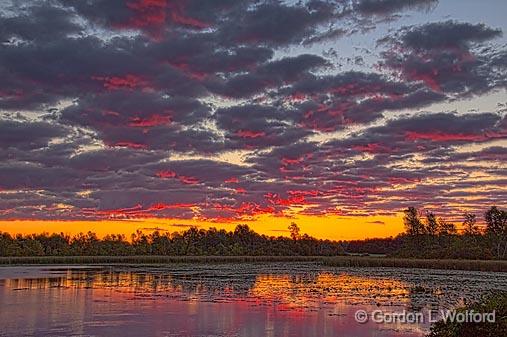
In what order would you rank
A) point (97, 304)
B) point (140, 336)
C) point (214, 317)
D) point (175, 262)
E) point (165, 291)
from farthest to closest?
point (175, 262), point (165, 291), point (97, 304), point (214, 317), point (140, 336)

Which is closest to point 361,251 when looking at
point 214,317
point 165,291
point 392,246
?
point 392,246

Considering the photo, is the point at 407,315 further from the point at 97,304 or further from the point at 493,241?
the point at 493,241

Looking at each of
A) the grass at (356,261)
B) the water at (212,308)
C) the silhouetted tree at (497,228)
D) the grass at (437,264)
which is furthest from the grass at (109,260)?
Answer: the water at (212,308)

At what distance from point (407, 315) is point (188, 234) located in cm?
13828

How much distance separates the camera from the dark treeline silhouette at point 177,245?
126m

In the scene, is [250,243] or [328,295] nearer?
[328,295]

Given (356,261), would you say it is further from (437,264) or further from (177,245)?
(177,245)

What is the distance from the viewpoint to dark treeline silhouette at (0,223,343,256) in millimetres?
126375

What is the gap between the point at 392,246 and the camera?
173250 mm

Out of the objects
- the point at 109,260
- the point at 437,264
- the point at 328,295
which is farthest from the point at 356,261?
the point at 328,295

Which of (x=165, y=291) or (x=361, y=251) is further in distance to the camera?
(x=361, y=251)

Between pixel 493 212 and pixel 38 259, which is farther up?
pixel 493 212

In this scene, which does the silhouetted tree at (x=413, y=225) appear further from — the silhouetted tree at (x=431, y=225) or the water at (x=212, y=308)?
the water at (x=212, y=308)

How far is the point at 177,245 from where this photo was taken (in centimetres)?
14450
